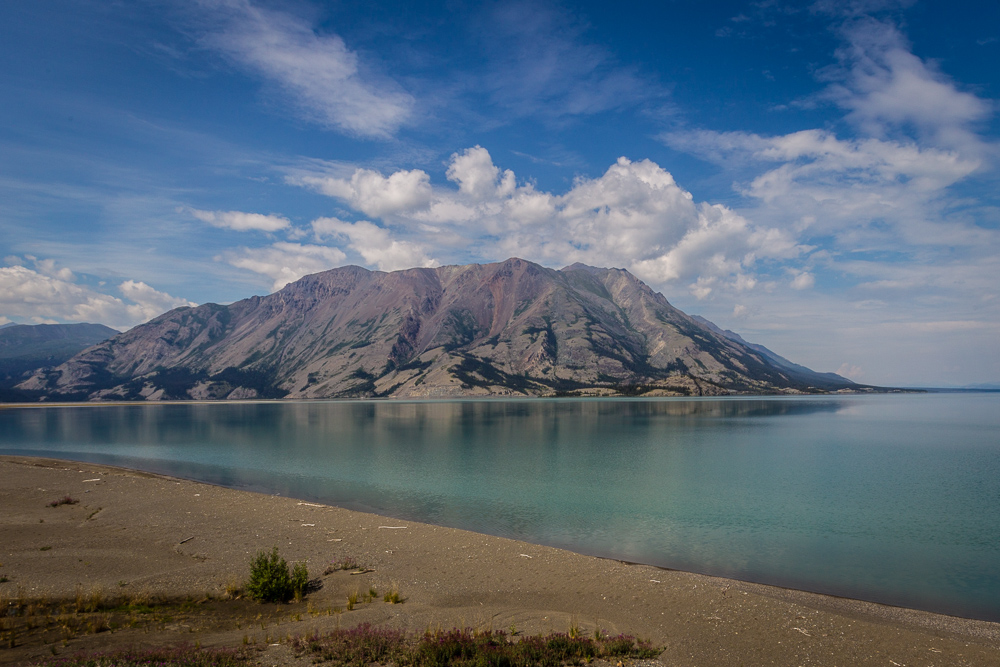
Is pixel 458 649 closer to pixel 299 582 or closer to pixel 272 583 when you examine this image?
pixel 299 582

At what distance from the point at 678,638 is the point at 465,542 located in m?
16.3

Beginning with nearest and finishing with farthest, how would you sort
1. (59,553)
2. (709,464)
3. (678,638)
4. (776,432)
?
(678,638), (59,553), (709,464), (776,432)

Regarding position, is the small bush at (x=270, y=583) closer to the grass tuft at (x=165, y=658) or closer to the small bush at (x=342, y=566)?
the small bush at (x=342, y=566)

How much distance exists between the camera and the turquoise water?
30812mm

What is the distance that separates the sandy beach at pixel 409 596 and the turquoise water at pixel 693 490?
5749mm

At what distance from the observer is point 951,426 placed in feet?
430

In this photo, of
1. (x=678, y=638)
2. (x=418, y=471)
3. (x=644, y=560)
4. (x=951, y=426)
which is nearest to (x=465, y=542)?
(x=644, y=560)

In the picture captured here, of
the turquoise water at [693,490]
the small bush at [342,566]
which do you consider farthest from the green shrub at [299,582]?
the turquoise water at [693,490]

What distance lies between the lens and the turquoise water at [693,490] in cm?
3081

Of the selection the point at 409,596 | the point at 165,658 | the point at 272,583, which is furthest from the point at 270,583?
the point at 165,658

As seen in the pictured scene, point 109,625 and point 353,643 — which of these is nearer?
point 353,643

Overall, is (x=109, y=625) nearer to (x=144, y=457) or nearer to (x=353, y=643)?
(x=353, y=643)

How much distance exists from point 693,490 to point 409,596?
→ 39.6 metres

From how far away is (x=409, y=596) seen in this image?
22094 mm
